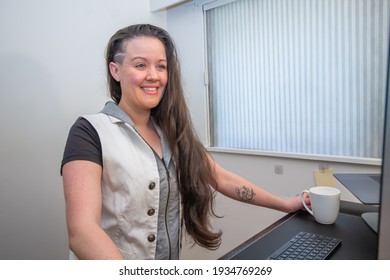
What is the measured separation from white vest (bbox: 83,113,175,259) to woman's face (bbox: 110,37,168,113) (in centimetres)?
9

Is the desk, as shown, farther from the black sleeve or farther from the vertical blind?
the vertical blind

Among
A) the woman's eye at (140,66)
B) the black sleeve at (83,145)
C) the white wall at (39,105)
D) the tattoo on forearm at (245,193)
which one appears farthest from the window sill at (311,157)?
the black sleeve at (83,145)

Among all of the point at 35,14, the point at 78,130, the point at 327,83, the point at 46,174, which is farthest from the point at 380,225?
the point at 35,14

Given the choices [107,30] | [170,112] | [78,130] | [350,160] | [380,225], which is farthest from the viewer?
[107,30]

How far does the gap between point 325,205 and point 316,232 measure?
0.08m

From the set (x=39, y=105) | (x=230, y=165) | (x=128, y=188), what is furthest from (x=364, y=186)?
(x=39, y=105)

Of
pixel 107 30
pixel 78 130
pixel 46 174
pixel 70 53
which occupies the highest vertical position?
pixel 107 30

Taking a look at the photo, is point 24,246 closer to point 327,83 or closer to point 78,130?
point 78,130

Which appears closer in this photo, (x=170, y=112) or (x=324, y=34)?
(x=170, y=112)

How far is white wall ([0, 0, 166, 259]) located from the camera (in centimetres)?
133

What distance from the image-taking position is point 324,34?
1454mm

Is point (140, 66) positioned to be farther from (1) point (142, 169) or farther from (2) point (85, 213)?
(2) point (85, 213)

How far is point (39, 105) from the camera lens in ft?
4.61

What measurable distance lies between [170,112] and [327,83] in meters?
0.96
